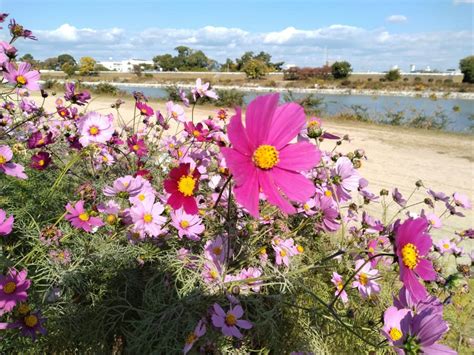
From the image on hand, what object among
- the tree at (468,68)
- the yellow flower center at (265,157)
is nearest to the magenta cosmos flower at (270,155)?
the yellow flower center at (265,157)

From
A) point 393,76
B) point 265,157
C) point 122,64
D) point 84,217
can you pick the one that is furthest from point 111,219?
point 122,64

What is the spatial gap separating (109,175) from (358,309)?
1084 millimetres

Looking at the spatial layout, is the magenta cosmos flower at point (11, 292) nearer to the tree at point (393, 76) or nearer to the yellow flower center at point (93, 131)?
the yellow flower center at point (93, 131)

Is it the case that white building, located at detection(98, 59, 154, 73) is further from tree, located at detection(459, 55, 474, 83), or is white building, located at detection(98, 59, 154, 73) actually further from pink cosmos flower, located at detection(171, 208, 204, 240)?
pink cosmos flower, located at detection(171, 208, 204, 240)

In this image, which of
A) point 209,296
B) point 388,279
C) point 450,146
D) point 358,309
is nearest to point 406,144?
point 450,146

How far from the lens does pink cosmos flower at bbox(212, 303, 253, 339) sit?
32.5 inches

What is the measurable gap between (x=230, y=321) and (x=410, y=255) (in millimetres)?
398

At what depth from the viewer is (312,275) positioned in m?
1.38

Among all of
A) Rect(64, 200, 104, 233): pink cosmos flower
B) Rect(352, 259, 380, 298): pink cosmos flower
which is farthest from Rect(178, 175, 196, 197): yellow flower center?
Rect(352, 259, 380, 298): pink cosmos flower

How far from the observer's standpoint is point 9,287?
0.82 metres

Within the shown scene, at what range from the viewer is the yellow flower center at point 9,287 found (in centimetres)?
81

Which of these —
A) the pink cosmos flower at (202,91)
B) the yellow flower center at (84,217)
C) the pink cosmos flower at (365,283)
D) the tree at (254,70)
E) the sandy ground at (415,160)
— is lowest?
the sandy ground at (415,160)

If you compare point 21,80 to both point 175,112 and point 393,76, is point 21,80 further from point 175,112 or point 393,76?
point 393,76

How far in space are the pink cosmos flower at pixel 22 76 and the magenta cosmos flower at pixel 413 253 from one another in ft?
3.78
